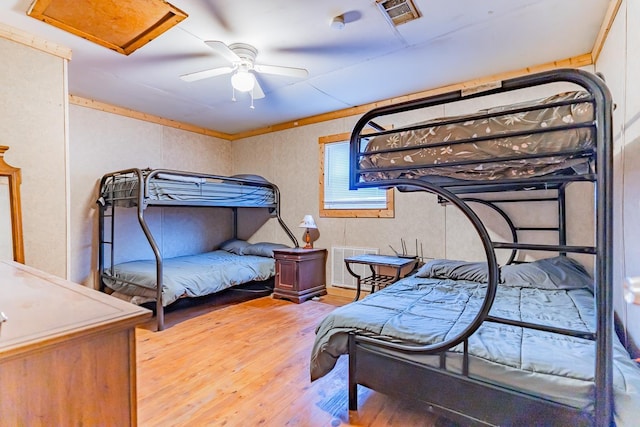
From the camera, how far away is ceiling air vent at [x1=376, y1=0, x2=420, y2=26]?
7.11 ft

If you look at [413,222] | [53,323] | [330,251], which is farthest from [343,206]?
[53,323]

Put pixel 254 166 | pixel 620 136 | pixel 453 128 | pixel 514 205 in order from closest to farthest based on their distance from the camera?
pixel 453 128 < pixel 620 136 < pixel 514 205 < pixel 254 166

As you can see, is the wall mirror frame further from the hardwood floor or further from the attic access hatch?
the hardwood floor

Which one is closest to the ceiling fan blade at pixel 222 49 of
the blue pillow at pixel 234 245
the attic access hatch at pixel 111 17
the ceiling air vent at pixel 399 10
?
the attic access hatch at pixel 111 17

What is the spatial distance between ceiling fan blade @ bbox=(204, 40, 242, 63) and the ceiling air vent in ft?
3.62

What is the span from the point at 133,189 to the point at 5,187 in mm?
1252

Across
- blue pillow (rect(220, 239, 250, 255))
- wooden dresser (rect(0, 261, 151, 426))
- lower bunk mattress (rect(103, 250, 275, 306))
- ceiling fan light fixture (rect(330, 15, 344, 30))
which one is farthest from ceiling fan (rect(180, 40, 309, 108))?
blue pillow (rect(220, 239, 250, 255))

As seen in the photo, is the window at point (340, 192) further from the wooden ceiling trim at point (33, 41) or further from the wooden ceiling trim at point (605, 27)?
the wooden ceiling trim at point (33, 41)

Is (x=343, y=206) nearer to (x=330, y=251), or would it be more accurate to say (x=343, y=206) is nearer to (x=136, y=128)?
(x=330, y=251)

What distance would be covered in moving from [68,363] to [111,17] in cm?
244

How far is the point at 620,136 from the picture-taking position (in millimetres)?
2006

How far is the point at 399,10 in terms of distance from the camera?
2248 millimetres

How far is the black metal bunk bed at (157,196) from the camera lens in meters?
3.31

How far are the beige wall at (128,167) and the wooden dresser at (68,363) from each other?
3601 millimetres
